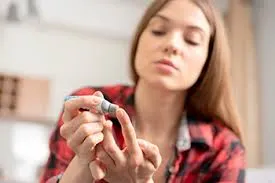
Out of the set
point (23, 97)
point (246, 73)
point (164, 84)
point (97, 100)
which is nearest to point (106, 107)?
point (97, 100)

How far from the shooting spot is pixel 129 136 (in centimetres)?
57

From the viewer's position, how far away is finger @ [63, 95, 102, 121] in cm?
56

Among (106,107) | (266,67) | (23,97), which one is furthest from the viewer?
(266,67)

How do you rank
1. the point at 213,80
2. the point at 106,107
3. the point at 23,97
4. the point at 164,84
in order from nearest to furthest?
the point at 106,107, the point at 164,84, the point at 213,80, the point at 23,97

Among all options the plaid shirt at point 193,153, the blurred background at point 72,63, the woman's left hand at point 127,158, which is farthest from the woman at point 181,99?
the blurred background at point 72,63

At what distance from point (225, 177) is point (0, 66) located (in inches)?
51.2

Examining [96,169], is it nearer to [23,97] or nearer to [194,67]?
[194,67]

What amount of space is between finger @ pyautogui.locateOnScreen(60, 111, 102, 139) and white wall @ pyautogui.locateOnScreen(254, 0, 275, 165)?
140 centimetres

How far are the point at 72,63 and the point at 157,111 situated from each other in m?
1.12

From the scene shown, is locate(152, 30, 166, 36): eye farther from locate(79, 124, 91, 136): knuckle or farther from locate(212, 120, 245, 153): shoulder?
locate(79, 124, 91, 136): knuckle

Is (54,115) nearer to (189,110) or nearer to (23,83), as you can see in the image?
(23,83)

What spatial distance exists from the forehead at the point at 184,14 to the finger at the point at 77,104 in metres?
0.33

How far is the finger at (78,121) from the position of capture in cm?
56

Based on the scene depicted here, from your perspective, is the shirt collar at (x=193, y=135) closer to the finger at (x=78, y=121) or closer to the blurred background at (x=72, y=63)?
the finger at (x=78, y=121)
